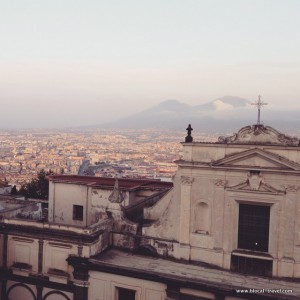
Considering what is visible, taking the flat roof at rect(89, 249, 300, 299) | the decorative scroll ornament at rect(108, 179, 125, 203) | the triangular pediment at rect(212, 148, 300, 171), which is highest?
the triangular pediment at rect(212, 148, 300, 171)

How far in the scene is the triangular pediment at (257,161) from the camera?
15578 mm

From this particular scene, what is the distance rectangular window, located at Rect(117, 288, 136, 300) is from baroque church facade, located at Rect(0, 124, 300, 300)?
0.04 m

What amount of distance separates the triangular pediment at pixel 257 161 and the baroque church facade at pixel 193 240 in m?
0.04

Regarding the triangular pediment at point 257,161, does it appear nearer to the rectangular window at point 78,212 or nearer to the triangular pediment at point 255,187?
the triangular pediment at point 255,187

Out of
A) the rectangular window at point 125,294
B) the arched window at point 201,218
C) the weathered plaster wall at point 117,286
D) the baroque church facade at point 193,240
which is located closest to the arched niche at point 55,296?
the baroque church facade at point 193,240

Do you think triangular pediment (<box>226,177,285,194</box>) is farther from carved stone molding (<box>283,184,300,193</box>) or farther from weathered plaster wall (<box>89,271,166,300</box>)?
weathered plaster wall (<box>89,271,166,300</box>)

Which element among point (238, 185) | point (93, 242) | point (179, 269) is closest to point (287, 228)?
point (238, 185)

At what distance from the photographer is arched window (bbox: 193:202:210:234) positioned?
17253 millimetres

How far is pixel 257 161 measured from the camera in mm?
16125

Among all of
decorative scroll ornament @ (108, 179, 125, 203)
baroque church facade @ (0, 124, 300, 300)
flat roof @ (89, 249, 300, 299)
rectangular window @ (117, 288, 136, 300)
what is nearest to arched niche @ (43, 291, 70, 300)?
baroque church facade @ (0, 124, 300, 300)

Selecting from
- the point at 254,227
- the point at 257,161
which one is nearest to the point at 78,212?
the point at 254,227

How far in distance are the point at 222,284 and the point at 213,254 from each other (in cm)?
191

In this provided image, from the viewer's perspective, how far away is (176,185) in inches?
697

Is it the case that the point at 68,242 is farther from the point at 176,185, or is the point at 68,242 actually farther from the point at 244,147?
the point at 244,147
